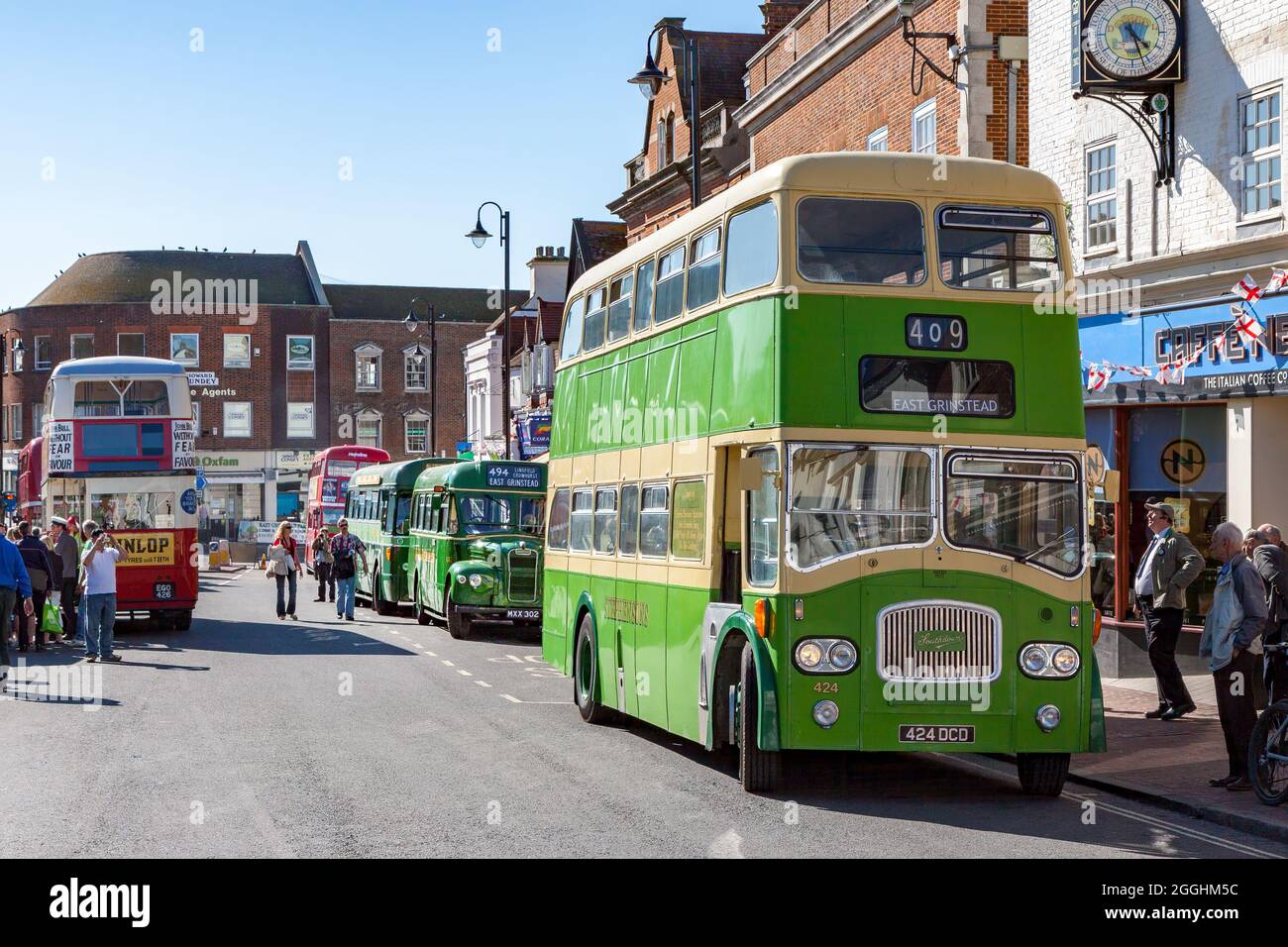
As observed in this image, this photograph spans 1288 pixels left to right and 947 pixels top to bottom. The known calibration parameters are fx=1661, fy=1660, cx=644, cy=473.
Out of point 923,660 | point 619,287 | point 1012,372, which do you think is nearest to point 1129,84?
point 619,287

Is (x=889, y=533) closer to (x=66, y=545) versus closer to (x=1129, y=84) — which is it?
(x=1129, y=84)

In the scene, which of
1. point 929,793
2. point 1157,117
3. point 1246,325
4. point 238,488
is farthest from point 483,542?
point 238,488

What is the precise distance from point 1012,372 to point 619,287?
5.51 m

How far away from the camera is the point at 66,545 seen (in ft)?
88.5

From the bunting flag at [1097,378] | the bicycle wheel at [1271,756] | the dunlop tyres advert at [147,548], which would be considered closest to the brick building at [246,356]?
the dunlop tyres advert at [147,548]

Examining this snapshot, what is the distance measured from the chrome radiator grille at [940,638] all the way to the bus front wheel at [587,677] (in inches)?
213

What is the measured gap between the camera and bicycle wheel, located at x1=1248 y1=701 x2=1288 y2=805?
11.1 m

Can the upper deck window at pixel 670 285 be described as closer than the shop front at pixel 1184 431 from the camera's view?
Yes

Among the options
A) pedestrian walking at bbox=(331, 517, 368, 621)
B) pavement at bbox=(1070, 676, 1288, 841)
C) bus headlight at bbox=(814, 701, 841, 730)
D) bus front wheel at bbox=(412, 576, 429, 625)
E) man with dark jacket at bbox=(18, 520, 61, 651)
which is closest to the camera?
pavement at bbox=(1070, 676, 1288, 841)

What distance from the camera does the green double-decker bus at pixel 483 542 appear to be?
28422mm

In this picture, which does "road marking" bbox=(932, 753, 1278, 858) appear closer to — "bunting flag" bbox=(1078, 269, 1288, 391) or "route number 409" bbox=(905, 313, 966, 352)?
"route number 409" bbox=(905, 313, 966, 352)

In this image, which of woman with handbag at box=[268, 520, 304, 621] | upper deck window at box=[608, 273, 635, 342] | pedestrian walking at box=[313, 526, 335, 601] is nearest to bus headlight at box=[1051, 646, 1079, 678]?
upper deck window at box=[608, 273, 635, 342]

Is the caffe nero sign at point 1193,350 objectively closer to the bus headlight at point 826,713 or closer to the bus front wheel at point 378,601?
the bus headlight at point 826,713

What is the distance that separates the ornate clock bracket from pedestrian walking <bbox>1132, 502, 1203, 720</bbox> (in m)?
5.27
